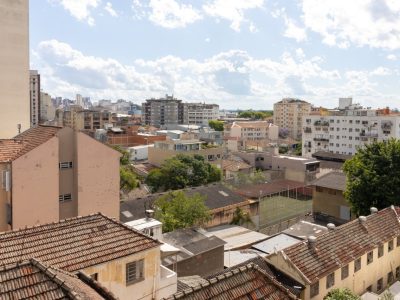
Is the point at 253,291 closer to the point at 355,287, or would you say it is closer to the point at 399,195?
the point at 355,287

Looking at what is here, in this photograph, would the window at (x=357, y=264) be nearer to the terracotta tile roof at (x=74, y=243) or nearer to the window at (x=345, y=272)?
the window at (x=345, y=272)

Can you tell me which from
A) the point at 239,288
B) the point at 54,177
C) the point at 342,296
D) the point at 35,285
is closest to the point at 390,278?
the point at 342,296

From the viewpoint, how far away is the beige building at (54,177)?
1559cm

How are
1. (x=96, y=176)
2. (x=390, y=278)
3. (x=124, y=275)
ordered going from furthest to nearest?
(x=390, y=278), (x=96, y=176), (x=124, y=275)

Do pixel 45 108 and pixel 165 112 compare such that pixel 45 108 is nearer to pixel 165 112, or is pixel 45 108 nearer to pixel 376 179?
pixel 165 112

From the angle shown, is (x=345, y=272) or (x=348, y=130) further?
(x=348, y=130)

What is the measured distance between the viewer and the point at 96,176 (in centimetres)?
1772

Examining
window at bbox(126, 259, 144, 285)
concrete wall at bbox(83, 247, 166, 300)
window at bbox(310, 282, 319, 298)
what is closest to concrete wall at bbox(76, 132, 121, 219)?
concrete wall at bbox(83, 247, 166, 300)

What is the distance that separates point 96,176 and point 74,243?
24.9 feet

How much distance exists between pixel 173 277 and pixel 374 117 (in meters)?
61.8

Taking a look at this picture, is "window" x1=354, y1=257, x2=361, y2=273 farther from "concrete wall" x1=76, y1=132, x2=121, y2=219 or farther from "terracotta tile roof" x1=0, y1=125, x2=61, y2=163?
"terracotta tile roof" x1=0, y1=125, x2=61, y2=163

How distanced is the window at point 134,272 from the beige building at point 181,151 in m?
40.4

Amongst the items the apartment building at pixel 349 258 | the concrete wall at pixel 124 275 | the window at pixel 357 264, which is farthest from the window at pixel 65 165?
the window at pixel 357 264

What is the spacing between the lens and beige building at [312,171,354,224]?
32.5m
